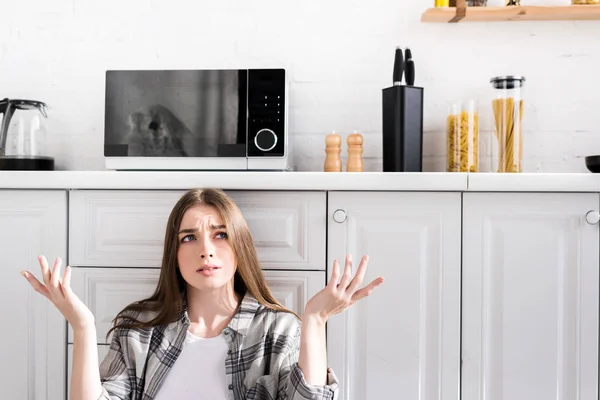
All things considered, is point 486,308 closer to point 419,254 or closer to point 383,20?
point 419,254

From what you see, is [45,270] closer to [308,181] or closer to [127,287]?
[127,287]

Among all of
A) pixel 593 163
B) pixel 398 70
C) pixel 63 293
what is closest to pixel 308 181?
pixel 398 70

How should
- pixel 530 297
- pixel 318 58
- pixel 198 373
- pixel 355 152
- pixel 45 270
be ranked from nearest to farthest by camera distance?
pixel 45 270 < pixel 198 373 < pixel 530 297 < pixel 355 152 < pixel 318 58

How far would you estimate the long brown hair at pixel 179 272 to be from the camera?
4.89 ft

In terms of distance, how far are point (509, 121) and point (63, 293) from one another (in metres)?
1.30

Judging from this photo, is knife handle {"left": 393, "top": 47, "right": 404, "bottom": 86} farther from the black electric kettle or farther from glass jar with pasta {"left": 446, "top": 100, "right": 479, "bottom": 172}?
the black electric kettle

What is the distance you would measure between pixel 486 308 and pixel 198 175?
81 cm

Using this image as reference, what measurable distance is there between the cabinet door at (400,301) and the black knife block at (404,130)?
19 centimetres

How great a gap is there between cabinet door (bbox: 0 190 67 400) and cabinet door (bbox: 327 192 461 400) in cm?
71

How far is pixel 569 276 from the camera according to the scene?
166cm

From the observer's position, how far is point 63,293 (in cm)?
126

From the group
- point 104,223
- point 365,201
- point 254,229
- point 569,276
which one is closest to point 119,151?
point 104,223

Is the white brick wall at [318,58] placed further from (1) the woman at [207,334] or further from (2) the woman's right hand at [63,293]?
(2) the woman's right hand at [63,293]

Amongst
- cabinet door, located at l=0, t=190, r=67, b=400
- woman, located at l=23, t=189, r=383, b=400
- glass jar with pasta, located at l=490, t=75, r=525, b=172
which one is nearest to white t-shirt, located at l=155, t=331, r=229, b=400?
woman, located at l=23, t=189, r=383, b=400
